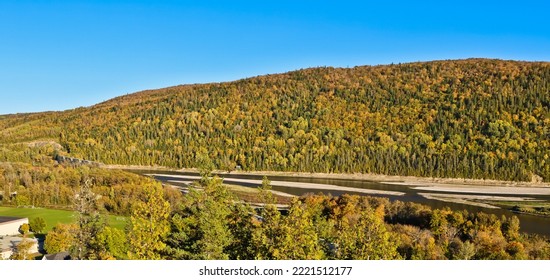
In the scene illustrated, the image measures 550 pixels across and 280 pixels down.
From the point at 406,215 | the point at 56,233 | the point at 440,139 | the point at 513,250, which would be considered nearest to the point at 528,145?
the point at 440,139

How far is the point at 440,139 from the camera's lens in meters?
143

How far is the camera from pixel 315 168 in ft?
427

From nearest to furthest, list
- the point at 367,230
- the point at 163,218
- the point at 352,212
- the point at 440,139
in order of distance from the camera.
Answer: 1. the point at 367,230
2. the point at 163,218
3. the point at 352,212
4. the point at 440,139

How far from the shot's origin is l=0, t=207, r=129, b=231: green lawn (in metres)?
56.2

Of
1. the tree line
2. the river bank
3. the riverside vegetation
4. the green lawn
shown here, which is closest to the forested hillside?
the riverside vegetation

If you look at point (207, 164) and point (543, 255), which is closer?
point (207, 164)

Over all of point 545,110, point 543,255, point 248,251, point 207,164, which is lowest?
point 543,255

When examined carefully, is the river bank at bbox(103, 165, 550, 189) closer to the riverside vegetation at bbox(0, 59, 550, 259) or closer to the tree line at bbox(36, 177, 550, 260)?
the riverside vegetation at bbox(0, 59, 550, 259)

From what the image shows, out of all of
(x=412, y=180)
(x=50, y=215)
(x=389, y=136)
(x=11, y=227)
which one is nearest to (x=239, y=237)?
(x=11, y=227)

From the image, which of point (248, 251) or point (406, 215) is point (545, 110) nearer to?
point (406, 215)

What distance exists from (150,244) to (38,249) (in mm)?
27274

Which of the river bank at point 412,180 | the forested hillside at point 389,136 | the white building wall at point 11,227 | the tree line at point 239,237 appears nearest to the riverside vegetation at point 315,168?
the tree line at point 239,237

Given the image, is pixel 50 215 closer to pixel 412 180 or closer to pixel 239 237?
pixel 239 237

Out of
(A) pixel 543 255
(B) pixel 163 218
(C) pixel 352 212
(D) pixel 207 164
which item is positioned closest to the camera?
(B) pixel 163 218
